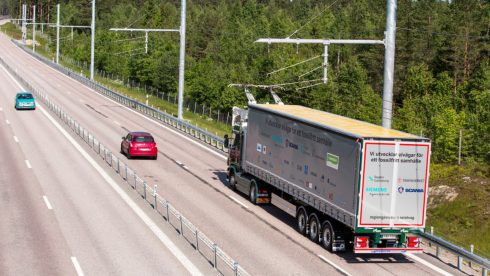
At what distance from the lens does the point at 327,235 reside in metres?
25.3

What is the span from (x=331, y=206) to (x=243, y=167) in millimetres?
10578

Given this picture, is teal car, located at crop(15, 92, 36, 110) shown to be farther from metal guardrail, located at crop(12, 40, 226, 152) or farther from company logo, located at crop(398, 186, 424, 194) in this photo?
company logo, located at crop(398, 186, 424, 194)

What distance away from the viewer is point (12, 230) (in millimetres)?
26406

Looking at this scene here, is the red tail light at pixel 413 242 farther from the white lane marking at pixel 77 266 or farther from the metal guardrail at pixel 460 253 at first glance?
the white lane marking at pixel 77 266

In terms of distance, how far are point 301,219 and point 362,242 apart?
4457mm

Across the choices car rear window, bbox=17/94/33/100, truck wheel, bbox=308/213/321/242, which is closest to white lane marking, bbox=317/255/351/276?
truck wheel, bbox=308/213/321/242

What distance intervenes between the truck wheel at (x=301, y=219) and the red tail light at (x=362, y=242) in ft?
12.4

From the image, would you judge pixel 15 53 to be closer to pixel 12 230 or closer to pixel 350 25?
pixel 350 25

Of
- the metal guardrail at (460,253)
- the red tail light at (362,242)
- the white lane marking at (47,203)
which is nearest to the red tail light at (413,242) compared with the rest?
the metal guardrail at (460,253)

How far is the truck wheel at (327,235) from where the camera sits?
24891mm

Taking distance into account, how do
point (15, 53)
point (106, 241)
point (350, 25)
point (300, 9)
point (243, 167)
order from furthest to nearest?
point (300, 9), point (15, 53), point (350, 25), point (243, 167), point (106, 241)

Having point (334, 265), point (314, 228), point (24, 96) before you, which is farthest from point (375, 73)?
point (334, 265)

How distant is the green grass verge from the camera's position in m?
28.6

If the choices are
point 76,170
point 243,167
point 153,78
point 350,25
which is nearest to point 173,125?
point 76,170
